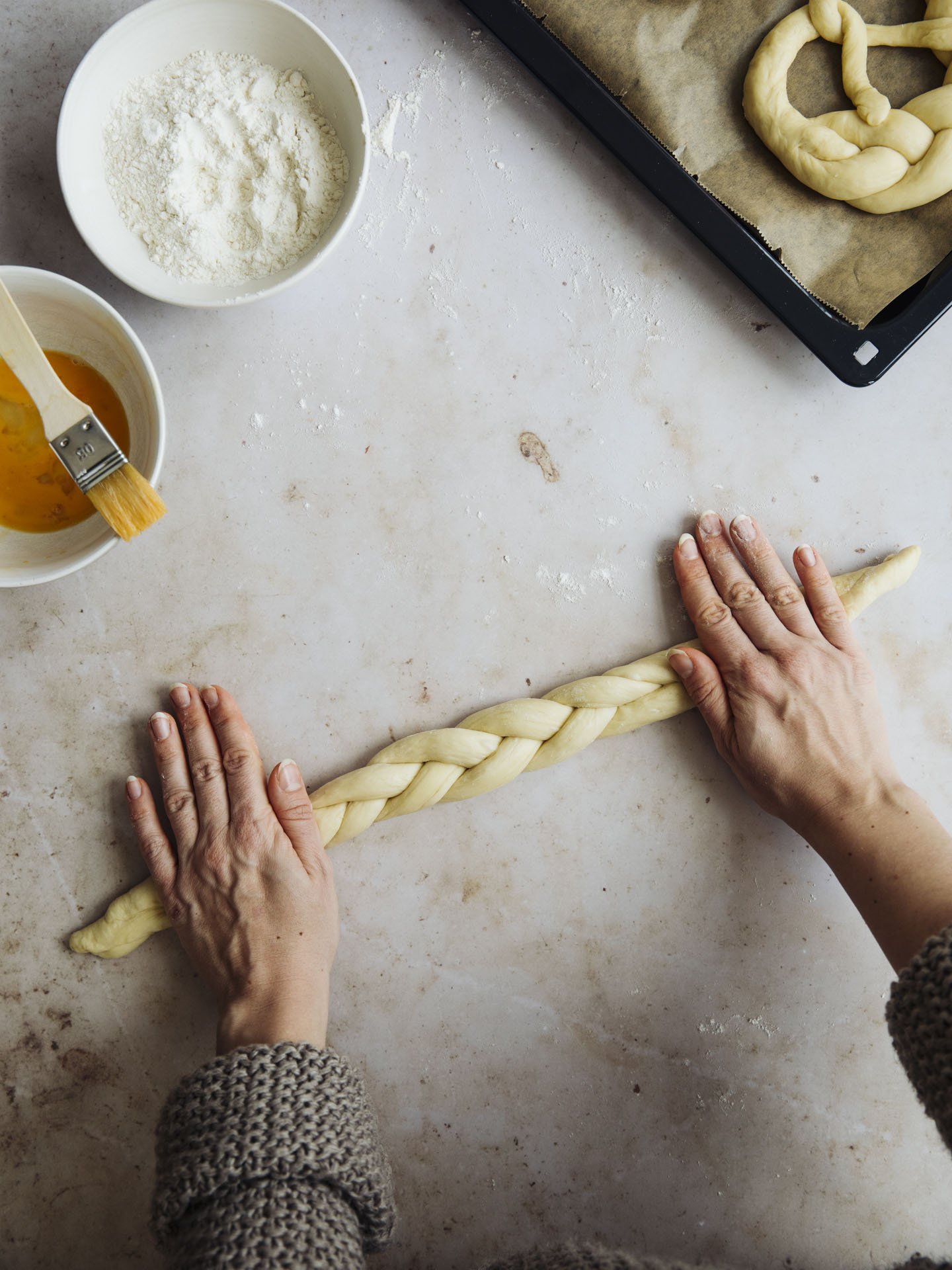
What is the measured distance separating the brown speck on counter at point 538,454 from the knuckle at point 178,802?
784mm

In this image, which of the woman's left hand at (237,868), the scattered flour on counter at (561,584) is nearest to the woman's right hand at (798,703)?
the scattered flour on counter at (561,584)

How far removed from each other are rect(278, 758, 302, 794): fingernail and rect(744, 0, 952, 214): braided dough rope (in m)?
1.22

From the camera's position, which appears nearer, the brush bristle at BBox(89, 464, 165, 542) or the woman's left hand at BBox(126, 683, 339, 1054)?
the brush bristle at BBox(89, 464, 165, 542)

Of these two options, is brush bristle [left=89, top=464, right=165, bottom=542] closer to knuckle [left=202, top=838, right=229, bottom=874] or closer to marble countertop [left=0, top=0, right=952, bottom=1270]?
marble countertop [left=0, top=0, right=952, bottom=1270]

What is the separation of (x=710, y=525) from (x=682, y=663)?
0.24m

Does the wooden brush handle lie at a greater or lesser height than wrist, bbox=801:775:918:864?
lesser

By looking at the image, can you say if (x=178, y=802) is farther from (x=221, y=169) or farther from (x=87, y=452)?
(x=221, y=169)

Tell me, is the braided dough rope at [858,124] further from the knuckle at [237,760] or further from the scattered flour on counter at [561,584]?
the knuckle at [237,760]

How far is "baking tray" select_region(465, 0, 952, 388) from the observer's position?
4.31 feet

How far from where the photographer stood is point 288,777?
136cm

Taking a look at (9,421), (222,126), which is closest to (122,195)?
(222,126)

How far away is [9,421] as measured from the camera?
1210mm

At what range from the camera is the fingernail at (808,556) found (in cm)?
142

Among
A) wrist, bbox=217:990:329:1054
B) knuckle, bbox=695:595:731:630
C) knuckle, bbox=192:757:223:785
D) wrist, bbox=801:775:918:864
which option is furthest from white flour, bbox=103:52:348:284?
wrist, bbox=801:775:918:864
